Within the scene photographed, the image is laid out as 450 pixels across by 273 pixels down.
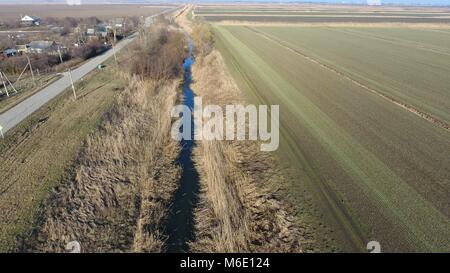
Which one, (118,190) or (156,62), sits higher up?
(156,62)

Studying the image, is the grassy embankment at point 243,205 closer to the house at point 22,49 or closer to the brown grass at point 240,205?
the brown grass at point 240,205

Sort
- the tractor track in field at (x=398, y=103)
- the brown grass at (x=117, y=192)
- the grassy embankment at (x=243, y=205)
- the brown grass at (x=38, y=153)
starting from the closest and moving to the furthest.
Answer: the grassy embankment at (x=243, y=205)
the brown grass at (x=117, y=192)
the brown grass at (x=38, y=153)
the tractor track in field at (x=398, y=103)

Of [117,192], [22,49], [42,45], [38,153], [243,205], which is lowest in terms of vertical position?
[243,205]

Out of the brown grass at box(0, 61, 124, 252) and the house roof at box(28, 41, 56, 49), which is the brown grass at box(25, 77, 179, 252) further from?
the house roof at box(28, 41, 56, 49)

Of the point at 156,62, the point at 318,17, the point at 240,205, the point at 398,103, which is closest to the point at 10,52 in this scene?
the point at 156,62

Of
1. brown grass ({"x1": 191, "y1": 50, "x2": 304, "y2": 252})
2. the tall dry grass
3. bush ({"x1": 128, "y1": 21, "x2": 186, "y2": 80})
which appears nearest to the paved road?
the tall dry grass

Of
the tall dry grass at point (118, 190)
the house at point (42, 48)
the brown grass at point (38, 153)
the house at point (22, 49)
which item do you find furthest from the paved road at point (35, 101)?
the house at point (22, 49)

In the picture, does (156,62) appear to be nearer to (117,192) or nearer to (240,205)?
(117,192)

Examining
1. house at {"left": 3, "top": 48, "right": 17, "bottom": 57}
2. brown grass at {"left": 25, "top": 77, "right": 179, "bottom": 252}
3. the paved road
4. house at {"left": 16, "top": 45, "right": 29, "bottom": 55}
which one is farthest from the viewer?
house at {"left": 16, "top": 45, "right": 29, "bottom": 55}
